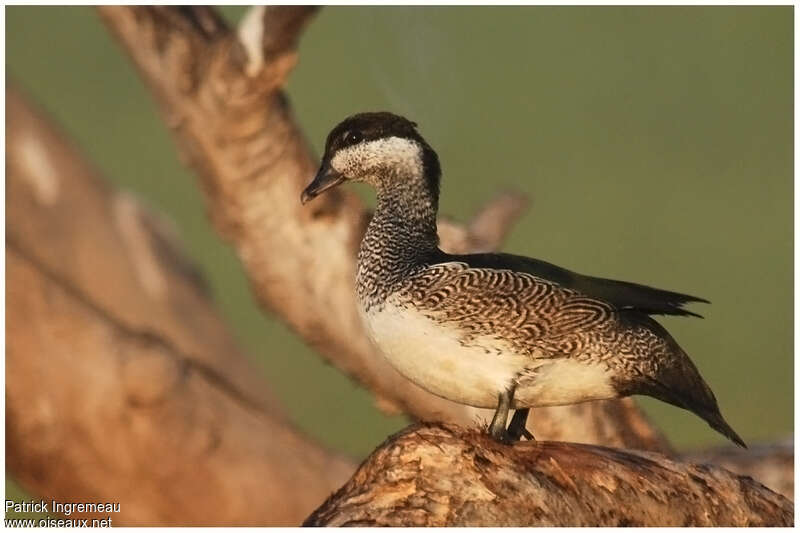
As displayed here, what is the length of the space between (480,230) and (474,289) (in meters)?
1.35

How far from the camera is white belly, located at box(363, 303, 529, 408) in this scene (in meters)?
2.85

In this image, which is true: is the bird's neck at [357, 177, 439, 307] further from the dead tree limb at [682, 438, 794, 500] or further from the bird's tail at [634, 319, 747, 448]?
the dead tree limb at [682, 438, 794, 500]

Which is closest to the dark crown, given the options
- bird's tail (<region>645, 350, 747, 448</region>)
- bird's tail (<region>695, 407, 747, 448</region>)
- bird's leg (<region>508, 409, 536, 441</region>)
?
bird's leg (<region>508, 409, 536, 441</region>)

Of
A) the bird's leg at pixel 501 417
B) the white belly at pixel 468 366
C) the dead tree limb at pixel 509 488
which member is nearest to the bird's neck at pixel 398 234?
the white belly at pixel 468 366

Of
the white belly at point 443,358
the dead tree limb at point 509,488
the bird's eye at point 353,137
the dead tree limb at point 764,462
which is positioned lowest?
the dead tree limb at point 764,462

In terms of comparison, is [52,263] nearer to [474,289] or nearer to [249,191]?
[249,191]

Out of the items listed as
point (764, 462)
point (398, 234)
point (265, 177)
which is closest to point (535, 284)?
point (398, 234)

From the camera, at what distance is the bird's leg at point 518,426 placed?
3.09 metres

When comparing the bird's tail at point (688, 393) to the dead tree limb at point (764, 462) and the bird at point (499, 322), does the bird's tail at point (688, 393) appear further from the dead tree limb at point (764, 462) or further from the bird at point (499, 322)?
the dead tree limb at point (764, 462)

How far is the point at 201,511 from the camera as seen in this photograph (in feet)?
16.0

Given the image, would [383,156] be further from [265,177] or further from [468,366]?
[265,177]

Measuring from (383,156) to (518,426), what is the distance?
0.69 metres

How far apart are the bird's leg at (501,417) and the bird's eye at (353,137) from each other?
0.68 m

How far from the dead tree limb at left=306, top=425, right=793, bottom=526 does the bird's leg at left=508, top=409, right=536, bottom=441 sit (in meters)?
0.20
